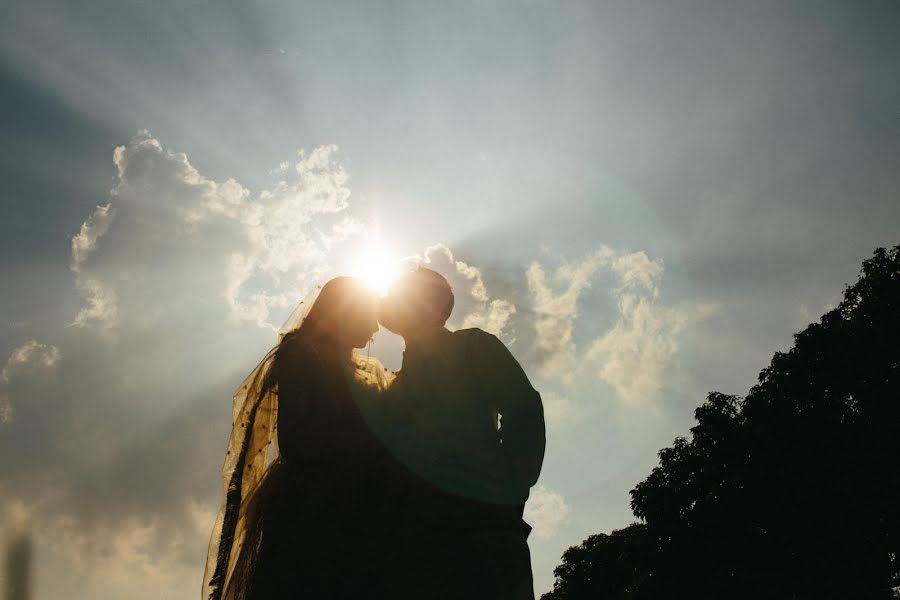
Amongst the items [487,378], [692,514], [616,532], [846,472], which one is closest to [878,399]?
→ [846,472]

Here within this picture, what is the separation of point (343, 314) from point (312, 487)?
93 centimetres

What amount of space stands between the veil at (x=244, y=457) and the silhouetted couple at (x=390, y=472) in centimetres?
1

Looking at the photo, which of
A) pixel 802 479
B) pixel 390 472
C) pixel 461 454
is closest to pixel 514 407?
pixel 461 454

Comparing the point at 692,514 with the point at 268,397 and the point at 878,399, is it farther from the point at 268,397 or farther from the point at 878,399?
the point at 268,397

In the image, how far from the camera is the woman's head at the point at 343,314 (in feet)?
9.45

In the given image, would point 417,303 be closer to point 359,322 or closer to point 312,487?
point 359,322

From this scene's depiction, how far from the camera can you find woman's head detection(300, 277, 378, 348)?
2879 millimetres

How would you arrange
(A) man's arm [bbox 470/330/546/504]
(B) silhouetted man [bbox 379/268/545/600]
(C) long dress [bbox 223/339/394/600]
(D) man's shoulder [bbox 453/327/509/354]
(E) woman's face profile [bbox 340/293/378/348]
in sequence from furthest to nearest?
(E) woman's face profile [bbox 340/293/378/348] → (D) man's shoulder [bbox 453/327/509/354] → (A) man's arm [bbox 470/330/546/504] → (C) long dress [bbox 223/339/394/600] → (B) silhouetted man [bbox 379/268/545/600]

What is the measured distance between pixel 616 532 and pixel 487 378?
36877mm

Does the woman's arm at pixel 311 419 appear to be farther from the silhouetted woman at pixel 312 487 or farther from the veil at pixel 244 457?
the veil at pixel 244 457

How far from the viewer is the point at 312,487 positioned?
2.40m

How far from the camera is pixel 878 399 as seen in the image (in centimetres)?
1452

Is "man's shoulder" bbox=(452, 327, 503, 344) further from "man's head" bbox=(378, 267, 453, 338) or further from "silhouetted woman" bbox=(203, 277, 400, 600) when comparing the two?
"silhouetted woman" bbox=(203, 277, 400, 600)

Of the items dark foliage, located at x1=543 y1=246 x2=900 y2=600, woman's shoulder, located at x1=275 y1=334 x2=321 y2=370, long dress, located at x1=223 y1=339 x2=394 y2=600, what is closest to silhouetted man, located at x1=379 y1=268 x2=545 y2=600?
long dress, located at x1=223 y1=339 x2=394 y2=600
